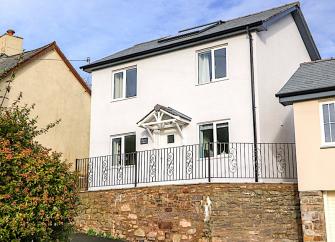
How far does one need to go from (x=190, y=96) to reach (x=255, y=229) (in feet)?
21.9

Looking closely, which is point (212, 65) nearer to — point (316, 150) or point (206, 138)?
point (206, 138)

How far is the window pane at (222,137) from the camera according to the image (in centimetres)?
1778

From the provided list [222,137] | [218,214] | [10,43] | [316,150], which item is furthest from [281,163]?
[10,43]

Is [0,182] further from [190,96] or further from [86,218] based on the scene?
[190,96]

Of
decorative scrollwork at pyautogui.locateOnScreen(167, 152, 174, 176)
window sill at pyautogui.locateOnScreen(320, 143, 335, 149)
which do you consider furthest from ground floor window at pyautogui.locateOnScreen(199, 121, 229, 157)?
window sill at pyautogui.locateOnScreen(320, 143, 335, 149)

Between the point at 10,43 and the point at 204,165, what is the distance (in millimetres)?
16587

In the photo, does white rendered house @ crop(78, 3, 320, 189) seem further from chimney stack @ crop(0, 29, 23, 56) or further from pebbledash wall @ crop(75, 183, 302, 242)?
chimney stack @ crop(0, 29, 23, 56)

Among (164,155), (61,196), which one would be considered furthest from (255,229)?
(61,196)

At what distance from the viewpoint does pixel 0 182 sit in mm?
9680

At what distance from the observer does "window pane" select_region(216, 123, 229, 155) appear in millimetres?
17783

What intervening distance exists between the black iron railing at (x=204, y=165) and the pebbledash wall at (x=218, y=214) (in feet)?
4.09

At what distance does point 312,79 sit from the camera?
15188 mm

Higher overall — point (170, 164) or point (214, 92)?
point (214, 92)

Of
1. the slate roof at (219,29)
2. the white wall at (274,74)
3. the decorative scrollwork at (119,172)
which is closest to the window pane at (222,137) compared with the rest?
the white wall at (274,74)
